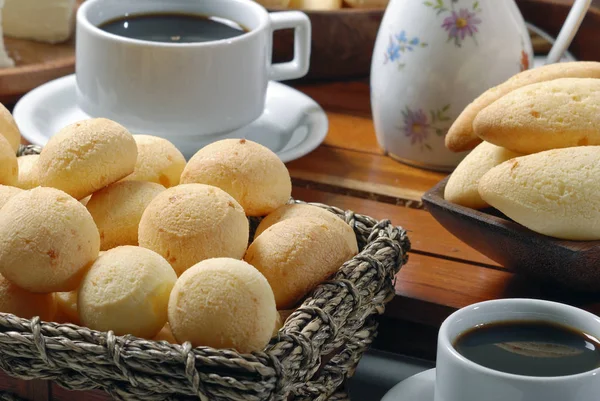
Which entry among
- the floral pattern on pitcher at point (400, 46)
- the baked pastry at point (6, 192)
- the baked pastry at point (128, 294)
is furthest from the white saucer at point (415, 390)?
the floral pattern on pitcher at point (400, 46)

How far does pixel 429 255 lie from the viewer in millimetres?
721

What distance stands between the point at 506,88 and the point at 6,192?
14.2 inches

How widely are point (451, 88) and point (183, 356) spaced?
0.46m

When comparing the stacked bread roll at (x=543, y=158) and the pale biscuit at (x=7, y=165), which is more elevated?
the stacked bread roll at (x=543, y=158)

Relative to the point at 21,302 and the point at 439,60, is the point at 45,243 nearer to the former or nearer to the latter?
the point at 21,302

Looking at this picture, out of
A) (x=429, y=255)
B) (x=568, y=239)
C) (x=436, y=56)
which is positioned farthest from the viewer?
(x=436, y=56)

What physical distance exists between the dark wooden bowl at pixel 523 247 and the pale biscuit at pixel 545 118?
0.05 meters

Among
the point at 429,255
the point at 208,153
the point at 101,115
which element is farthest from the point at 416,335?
the point at 101,115

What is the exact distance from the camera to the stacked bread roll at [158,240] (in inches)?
18.9

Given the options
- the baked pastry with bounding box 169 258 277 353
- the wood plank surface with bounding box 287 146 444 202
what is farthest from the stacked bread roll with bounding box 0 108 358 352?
the wood plank surface with bounding box 287 146 444 202

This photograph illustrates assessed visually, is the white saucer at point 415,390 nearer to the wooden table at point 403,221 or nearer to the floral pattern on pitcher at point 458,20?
the wooden table at point 403,221

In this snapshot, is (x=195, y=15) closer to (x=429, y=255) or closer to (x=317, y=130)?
(x=317, y=130)

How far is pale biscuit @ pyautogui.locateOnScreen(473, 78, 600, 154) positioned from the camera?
605 mm

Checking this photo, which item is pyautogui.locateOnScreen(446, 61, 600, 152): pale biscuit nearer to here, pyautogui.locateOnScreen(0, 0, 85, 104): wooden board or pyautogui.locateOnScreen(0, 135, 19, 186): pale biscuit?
pyautogui.locateOnScreen(0, 135, 19, 186): pale biscuit
